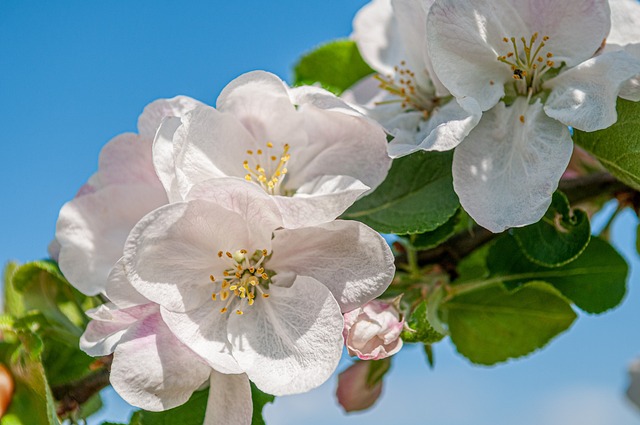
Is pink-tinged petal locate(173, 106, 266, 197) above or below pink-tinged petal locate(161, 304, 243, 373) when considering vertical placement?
above

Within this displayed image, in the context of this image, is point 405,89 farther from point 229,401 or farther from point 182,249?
point 229,401

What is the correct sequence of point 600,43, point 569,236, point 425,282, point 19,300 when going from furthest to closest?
point 19,300 → point 425,282 → point 569,236 → point 600,43

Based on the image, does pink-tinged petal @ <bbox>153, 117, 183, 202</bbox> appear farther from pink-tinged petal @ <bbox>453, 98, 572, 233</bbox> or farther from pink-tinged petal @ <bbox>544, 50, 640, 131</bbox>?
pink-tinged petal @ <bbox>544, 50, 640, 131</bbox>

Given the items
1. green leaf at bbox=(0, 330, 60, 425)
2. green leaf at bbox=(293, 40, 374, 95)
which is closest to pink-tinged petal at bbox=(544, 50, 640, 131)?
green leaf at bbox=(293, 40, 374, 95)

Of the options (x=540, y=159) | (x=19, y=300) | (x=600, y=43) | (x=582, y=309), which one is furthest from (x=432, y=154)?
(x=19, y=300)

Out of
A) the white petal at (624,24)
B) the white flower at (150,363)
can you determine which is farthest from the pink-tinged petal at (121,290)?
the white petal at (624,24)

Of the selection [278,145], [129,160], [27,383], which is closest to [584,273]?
[278,145]

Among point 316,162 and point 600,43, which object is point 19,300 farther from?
point 600,43
